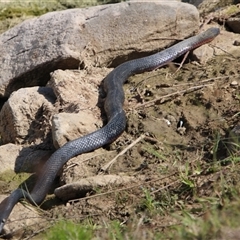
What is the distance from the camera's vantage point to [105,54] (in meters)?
7.02

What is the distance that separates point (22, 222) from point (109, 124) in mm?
1409

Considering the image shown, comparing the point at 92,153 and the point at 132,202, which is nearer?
the point at 132,202

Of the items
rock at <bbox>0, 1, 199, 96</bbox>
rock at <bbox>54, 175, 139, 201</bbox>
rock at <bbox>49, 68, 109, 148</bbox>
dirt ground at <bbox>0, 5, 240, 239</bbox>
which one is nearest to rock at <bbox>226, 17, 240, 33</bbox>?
rock at <bbox>0, 1, 199, 96</bbox>

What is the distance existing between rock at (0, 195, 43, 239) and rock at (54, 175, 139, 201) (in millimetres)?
249

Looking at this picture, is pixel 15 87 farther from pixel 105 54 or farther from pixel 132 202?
pixel 132 202

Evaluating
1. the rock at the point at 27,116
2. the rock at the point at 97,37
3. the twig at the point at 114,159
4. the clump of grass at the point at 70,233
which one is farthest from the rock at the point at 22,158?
the clump of grass at the point at 70,233

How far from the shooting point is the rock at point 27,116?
6.31 metres

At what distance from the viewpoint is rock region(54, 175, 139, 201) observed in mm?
4758

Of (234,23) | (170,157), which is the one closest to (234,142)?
(170,157)

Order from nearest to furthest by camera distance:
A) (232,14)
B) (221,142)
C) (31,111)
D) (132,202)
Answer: (132,202) → (221,142) → (31,111) → (232,14)

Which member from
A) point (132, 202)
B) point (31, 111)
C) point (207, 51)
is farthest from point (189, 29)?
point (132, 202)

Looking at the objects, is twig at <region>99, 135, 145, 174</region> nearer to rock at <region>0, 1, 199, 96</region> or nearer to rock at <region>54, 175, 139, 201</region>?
rock at <region>54, 175, 139, 201</region>

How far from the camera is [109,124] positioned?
573 cm

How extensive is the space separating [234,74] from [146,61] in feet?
3.53
